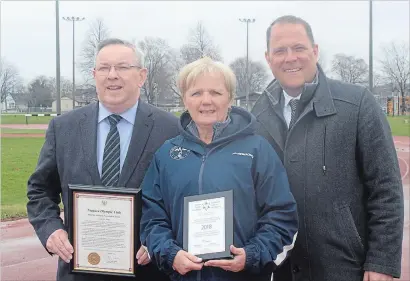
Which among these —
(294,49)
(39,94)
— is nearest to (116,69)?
(294,49)

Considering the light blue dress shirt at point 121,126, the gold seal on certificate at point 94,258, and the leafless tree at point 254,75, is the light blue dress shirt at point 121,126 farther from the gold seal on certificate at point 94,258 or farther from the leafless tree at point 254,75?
the leafless tree at point 254,75

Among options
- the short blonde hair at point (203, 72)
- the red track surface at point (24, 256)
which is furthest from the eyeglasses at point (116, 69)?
the red track surface at point (24, 256)

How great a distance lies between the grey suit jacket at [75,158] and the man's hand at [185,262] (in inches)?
30.4

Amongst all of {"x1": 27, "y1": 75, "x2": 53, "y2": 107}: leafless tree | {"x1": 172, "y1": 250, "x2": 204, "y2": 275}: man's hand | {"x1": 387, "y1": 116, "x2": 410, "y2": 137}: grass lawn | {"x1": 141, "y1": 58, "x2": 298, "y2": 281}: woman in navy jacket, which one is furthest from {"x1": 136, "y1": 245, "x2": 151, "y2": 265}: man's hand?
{"x1": 27, "y1": 75, "x2": 53, "y2": 107}: leafless tree

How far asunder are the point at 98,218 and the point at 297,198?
119 centimetres

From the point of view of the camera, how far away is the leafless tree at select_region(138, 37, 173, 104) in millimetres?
48250

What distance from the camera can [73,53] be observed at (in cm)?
4681

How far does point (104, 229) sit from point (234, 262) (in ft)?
2.94

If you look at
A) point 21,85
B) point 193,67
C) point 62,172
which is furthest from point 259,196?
point 21,85

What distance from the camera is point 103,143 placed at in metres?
3.42

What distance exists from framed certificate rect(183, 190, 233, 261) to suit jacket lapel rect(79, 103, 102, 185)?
87 centimetres

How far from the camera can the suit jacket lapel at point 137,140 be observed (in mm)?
3285

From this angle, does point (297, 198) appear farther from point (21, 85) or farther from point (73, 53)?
point (21, 85)

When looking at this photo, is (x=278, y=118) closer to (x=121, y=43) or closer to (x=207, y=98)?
(x=207, y=98)
